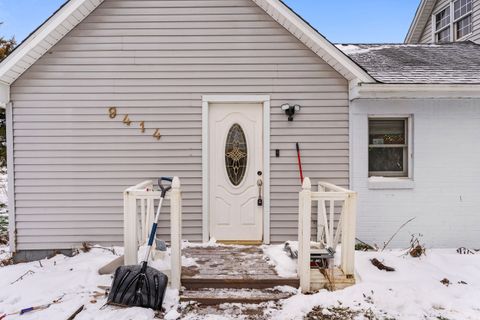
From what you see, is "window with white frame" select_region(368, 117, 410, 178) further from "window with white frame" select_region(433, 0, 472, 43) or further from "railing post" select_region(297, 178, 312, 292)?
"window with white frame" select_region(433, 0, 472, 43)

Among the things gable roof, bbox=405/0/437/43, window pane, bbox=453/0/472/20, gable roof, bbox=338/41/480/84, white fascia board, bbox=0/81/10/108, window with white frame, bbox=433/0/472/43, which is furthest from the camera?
gable roof, bbox=405/0/437/43

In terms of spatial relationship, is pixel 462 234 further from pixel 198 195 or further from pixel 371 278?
pixel 198 195

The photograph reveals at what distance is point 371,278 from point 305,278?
2.99ft

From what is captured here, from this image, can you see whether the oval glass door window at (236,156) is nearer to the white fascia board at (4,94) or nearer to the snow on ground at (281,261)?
the snow on ground at (281,261)

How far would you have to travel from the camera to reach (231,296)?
3.92 m

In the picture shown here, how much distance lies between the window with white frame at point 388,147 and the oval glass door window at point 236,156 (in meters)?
2.14

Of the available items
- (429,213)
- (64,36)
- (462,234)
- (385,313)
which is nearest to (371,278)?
(385,313)

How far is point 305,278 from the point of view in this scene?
4.04 meters

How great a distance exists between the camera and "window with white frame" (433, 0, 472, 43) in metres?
8.62

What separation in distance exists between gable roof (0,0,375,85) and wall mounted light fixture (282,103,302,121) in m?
0.90

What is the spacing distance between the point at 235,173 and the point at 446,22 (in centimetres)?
798

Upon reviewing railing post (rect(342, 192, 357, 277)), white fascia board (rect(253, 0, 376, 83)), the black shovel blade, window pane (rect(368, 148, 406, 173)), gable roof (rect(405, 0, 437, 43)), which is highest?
gable roof (rect(405, 0, 437, 43))

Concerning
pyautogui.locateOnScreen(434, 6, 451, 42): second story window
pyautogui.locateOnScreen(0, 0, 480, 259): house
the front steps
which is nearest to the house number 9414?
pyautogui.locateOnScreen(0, 0, 480, 259): house

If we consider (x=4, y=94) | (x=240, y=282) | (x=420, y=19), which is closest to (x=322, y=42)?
(x=240, y=282)
